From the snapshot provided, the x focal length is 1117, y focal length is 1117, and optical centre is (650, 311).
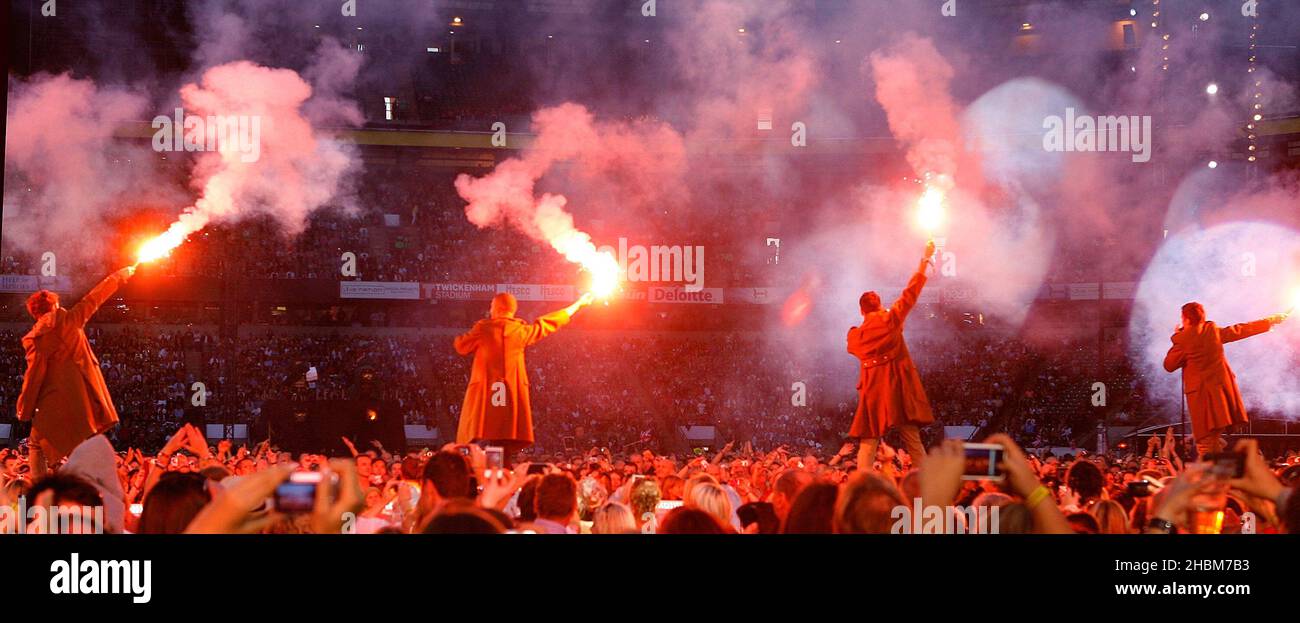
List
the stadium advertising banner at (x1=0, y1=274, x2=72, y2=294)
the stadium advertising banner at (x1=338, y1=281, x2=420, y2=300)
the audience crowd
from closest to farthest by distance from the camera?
the audience crowd < the stadium advertising banner at (x1=0, y1=274, x2=72, y2=294) < the stadium advertising banner at (x1=338, y1=281, x2=420, y2=300)

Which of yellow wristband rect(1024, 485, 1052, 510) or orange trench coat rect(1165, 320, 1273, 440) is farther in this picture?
orange trench coat rect(1165, 320, 1273, 440)

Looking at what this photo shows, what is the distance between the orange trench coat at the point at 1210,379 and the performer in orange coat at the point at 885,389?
270 cm

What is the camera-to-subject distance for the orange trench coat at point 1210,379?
387 inches

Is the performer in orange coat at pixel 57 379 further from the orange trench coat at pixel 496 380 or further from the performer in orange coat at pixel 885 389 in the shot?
the performer in orange coat at pixel 885 389

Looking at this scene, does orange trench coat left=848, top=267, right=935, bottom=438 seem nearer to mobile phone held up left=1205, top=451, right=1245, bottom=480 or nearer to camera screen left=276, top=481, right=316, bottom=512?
mobile phone held up left=1205, top=451, right=1245, bottom=480

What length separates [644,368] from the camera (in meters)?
25.0

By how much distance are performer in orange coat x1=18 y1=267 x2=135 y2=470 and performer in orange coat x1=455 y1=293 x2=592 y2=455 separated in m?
2.82

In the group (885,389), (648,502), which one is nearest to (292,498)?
(648,502)

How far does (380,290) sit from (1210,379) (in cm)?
1762

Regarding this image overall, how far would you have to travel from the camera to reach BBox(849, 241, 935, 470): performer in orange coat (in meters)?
8.93

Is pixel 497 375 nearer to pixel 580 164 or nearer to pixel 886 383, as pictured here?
pixel 886 383

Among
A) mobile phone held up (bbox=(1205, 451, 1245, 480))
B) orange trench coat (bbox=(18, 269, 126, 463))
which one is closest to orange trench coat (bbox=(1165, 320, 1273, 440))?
mobile phone held up (bbox=(1205, 451, 1245, 480))

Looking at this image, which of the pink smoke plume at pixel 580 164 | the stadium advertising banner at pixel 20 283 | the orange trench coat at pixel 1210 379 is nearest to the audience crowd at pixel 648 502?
the orange trench coat at pixel 1210 379
